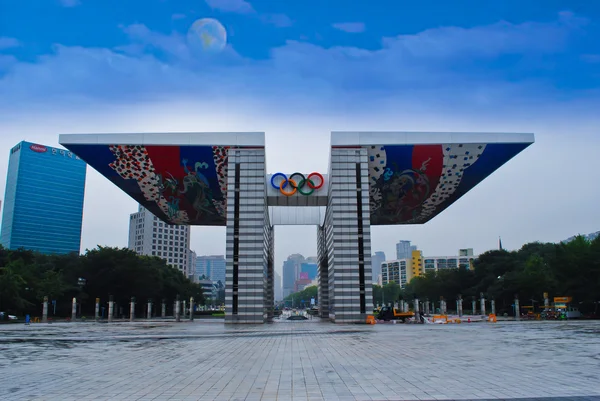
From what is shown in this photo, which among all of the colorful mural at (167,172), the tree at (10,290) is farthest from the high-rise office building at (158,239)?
the colorful mural at (167,172)

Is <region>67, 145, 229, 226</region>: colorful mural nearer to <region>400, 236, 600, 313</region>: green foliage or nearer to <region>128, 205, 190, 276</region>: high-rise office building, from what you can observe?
<region>400, 236, 600, 313</region>: green foliage

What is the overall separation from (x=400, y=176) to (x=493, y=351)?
3639 cm

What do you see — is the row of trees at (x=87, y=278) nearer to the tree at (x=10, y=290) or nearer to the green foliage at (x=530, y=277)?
the tree at (x=10, y=290)

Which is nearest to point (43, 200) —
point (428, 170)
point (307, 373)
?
point (428, 170)

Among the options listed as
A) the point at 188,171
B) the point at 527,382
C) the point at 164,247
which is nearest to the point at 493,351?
the point at 527,382

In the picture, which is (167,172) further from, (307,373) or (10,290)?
(307,373)

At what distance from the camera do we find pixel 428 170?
5241cm

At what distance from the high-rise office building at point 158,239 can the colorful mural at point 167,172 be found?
433 ft

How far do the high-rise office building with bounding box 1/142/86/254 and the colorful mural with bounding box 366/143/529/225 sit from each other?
145879 mm

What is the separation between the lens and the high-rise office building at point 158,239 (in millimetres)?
189750

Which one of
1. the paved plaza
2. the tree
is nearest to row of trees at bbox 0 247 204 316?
the tree

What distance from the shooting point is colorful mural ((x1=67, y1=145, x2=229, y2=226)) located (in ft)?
159

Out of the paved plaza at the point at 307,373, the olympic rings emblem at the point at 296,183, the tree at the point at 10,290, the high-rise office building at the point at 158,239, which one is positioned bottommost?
the paved plaza at the point at 307,373

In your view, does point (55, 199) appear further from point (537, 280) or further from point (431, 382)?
point (431, 382)
